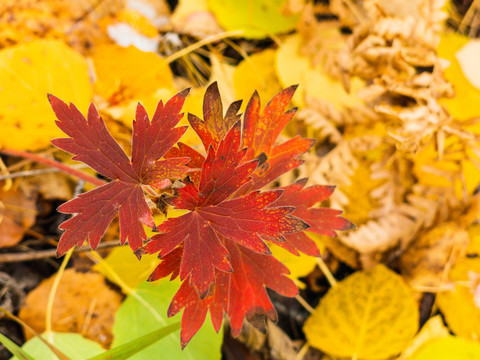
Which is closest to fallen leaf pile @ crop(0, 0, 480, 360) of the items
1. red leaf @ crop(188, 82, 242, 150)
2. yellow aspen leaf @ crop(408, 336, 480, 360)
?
yellow aspen leaf @ crop(408, 336, 480, 360)

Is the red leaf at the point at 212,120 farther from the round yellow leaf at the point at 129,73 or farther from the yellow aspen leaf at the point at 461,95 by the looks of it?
the yellow aspen leaf at the point at 461,95

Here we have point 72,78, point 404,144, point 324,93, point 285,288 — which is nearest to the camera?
point 285,288

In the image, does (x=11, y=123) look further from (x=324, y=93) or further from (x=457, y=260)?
(x=457, y=260)

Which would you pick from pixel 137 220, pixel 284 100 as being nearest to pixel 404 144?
pixel 284 100

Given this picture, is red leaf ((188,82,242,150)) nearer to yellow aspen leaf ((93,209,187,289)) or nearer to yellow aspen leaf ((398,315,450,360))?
yellow aspen leaf ((93,209,187,289))

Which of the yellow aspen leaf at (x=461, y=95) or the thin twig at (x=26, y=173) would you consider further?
the yellow aspen leaf at (x=461, y=95)

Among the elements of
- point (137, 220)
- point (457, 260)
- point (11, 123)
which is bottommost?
point (457, 260)

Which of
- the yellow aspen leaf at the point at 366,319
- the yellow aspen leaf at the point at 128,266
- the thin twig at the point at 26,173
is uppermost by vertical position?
the thin twig at the point at 26,173

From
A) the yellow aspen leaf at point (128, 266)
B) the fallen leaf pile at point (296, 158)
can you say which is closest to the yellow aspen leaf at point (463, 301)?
the fallen leaf pile at point (296, 158)
